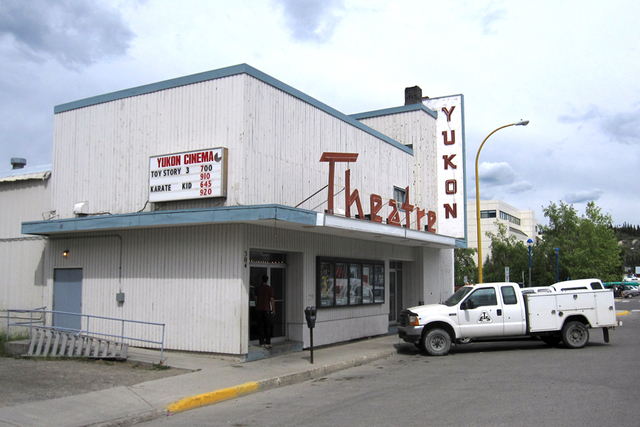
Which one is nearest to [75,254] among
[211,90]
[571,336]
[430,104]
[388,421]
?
[211,90]

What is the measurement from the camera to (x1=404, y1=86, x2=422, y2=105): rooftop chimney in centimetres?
2423

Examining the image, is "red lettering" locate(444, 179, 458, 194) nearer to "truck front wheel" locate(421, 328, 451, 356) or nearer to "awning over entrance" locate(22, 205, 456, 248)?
"awning over entrance" locate(22, 205, 456, 248)

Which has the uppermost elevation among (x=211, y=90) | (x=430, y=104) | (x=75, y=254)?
(x=430, y=104)

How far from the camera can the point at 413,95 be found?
24.3 m

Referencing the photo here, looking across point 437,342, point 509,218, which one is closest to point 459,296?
point 437,342

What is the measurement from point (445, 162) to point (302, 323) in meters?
11.8

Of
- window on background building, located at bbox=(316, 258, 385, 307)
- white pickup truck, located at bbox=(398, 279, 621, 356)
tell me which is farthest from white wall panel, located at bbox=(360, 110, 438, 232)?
white pickup truck, located at bbox=(398, 279, 621, 356)

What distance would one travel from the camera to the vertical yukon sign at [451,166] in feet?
75.4

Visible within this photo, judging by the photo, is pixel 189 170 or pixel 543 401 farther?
pixel 189 170

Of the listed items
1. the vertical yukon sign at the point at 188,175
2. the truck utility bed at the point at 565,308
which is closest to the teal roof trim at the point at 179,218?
the vertical yukon sign at the point at 188,175

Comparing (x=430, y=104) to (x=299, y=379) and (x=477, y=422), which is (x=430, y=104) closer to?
(x=299, y=379)

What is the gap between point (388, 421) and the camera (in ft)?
A: 24.7

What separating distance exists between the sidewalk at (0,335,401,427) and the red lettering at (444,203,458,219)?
31.4 feet

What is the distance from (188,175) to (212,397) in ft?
→ 19.0
